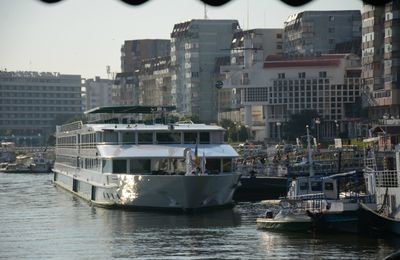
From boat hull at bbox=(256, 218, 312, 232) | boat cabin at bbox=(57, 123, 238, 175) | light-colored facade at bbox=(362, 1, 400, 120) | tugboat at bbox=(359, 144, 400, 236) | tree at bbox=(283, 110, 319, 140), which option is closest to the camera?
tugboat at bbox=(359, 144, 400, 236)

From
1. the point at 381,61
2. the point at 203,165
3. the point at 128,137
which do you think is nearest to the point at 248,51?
the point at 381,61

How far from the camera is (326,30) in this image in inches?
7151

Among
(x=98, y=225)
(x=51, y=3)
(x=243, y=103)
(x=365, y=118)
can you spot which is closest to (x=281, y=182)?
(x=98, y=225)

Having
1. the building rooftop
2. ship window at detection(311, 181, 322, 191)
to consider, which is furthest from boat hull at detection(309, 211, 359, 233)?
the building rooftop

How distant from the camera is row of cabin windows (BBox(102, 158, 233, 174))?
203 ft

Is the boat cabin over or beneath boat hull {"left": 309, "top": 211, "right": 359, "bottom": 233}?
over

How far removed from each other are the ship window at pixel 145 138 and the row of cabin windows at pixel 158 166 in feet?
6.94

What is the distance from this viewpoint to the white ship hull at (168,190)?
5828cm

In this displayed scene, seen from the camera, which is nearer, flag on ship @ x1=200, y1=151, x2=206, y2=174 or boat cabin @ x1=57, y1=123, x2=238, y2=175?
flag on ship @ x1=200, y1=151, x2=206, y2=174

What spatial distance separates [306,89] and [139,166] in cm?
10474

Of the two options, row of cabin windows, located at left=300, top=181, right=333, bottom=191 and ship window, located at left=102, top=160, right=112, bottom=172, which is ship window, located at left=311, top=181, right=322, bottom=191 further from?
ship window, located at left=102, top=160, right=112, bottom=172

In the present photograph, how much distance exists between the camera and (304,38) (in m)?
182

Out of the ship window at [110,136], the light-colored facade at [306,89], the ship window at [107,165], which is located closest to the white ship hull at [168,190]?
the ship window at [107,165]

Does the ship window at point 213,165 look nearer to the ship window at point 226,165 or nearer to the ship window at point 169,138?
the ship window at point 226,165
